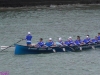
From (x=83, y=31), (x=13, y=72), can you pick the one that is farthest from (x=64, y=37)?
(x=13, y=72)

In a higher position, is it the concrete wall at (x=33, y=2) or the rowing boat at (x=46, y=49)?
the concrete wall at (x=33, y=2)

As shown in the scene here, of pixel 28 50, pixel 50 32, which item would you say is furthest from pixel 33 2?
pixel 28 50

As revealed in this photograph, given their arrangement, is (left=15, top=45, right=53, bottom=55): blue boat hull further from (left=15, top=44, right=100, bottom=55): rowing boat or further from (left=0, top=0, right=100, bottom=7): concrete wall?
(left=0, top=0, right=100, bottom=7): concrete wall

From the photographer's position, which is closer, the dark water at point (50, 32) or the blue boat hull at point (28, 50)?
the dark water at point (50, 32)

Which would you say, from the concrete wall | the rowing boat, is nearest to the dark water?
the rowing boat

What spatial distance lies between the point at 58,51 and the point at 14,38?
602 inches

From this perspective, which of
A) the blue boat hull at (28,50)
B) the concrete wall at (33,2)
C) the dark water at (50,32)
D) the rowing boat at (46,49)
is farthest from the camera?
the concrete wall at (33,2)

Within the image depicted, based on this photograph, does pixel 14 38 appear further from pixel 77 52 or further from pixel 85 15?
pixel 85 15

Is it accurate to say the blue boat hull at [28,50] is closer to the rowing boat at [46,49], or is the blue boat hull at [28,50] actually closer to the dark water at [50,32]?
the rowing boat at [46,49]

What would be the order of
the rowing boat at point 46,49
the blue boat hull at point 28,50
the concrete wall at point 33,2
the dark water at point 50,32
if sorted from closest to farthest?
the dark water at point 50,32 < the blue boat hull at point 28,50 < the rowing boat at point 46,49 < the concrete wall at point 33,2

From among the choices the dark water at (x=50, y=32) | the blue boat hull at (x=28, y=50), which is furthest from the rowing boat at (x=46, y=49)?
the dark water at (x=50, y=32)

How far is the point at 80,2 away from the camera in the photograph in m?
116

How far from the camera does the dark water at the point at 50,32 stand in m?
52.0

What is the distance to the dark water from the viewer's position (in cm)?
5200
